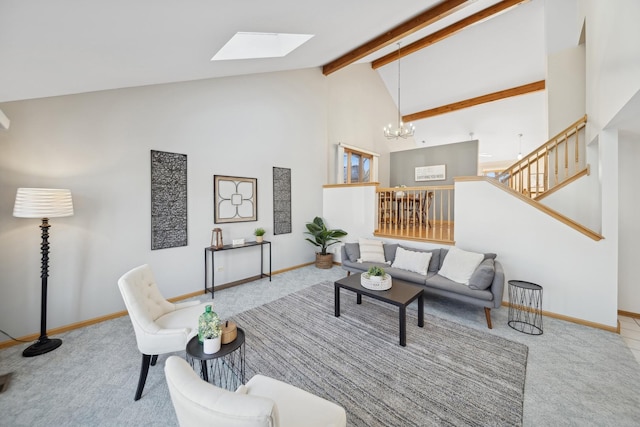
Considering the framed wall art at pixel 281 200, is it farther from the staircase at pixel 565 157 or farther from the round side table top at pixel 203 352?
the staircase at pixel 565 157

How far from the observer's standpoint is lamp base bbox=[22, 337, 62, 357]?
7.44 feet

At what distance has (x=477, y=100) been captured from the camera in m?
7.22

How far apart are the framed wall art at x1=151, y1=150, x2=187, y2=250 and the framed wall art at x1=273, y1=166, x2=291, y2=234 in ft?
5.55

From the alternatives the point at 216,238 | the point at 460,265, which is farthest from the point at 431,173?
the point at 216,238

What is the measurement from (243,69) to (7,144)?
2.69 meters

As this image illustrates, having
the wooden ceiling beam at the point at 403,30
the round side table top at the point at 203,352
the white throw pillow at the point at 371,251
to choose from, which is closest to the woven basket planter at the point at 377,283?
the white throw pillow at the point at 371,251

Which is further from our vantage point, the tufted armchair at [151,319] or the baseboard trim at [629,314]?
the baseboard trim at [629,314]

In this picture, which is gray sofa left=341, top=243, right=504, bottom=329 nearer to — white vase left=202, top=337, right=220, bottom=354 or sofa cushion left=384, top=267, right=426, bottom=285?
sofa cushion left=384, top=267, right=426, bottom=285

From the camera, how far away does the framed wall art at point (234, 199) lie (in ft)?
13.1

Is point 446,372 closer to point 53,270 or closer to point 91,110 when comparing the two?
point 53,270

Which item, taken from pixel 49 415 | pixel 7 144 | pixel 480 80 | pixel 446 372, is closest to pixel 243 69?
pixel 7 144

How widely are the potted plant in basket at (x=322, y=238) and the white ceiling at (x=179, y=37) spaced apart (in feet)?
10.4

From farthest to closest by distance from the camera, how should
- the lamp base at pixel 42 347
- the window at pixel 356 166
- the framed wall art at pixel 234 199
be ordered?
1. the window at pixel 356 166
2. the framed wall art at pixel 234 199
3. the lamp base at pixel 42 347

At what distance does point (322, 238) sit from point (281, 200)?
4.05 feet
